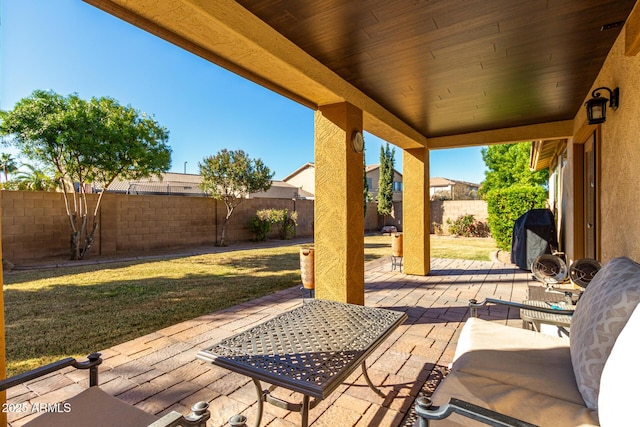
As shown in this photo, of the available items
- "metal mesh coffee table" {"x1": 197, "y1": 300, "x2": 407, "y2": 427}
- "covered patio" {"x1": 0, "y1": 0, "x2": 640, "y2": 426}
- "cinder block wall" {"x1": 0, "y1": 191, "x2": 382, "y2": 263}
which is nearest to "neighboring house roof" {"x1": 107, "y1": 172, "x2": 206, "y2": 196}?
"cinder block wall" {"x1": 0, "y1": 191, "x2": 382, "y2": 263}

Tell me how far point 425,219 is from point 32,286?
23.7 feet

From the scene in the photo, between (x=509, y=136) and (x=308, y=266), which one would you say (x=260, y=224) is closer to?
(x=308, y=266)

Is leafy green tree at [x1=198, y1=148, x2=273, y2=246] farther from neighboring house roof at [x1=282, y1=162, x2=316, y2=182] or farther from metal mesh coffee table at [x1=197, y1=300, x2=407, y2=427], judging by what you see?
neighboring house roof at [x1=282, y1=162, x2=316, y2=182]

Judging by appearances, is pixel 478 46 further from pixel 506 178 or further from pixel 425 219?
pixel 506 178

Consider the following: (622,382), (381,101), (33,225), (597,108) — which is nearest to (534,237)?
(597,108)

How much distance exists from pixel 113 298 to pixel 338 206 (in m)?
3.76

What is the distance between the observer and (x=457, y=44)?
8.70 feet

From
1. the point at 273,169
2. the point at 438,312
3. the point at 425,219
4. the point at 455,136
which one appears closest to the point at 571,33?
the point at 438,312

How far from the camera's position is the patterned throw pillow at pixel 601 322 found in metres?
1.28

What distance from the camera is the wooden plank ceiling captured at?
7.14ft

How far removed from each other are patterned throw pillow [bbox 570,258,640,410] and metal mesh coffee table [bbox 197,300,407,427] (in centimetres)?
89

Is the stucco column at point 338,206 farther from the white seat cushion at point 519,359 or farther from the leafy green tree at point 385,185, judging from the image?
the leafy green tree at point 385,185

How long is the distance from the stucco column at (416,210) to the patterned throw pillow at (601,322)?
4574 mm

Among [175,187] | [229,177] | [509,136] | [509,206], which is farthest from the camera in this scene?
[175,187]
